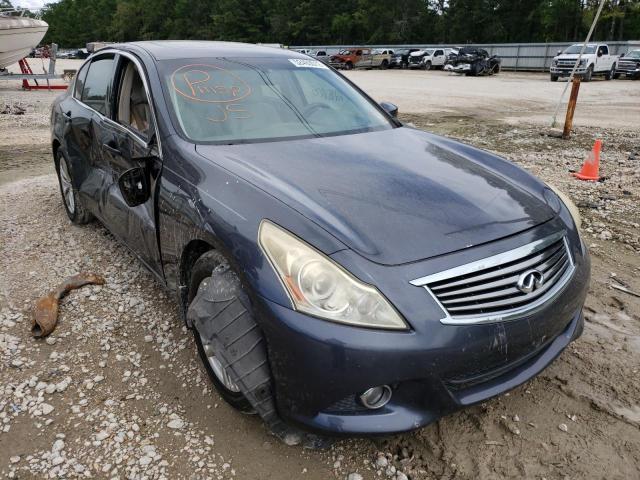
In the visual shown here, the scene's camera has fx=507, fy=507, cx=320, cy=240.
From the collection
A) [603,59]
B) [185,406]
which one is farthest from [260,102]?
[603,59]

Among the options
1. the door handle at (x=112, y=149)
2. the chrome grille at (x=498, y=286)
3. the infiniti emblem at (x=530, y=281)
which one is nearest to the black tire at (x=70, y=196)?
the door handle at (x=112, y=149)

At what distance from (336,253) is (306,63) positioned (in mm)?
2239

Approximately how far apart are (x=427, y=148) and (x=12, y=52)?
18.9 m

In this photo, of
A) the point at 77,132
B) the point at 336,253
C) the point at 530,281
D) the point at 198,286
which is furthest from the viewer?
the point at 77,132

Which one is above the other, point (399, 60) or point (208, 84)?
point (208, 84)

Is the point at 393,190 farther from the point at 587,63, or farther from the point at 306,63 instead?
the point at 587,63

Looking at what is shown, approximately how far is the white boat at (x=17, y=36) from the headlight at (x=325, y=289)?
60.9 feet

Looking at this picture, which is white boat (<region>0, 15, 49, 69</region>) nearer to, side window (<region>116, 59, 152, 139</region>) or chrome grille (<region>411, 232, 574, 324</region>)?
side window (<region>116, 59, 152, 139</region>)

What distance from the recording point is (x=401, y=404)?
1871 mm

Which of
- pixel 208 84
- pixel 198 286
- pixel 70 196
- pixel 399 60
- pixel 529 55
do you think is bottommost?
pixel 70 196

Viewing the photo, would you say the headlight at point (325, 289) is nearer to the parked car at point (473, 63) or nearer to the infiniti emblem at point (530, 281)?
the infiniti emblem at point (530, 281)

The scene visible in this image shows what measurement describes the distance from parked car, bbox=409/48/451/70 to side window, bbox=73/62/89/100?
34.0m

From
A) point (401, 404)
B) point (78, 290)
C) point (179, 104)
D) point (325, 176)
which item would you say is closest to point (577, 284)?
point (401, 404)

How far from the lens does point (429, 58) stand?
36469mm
